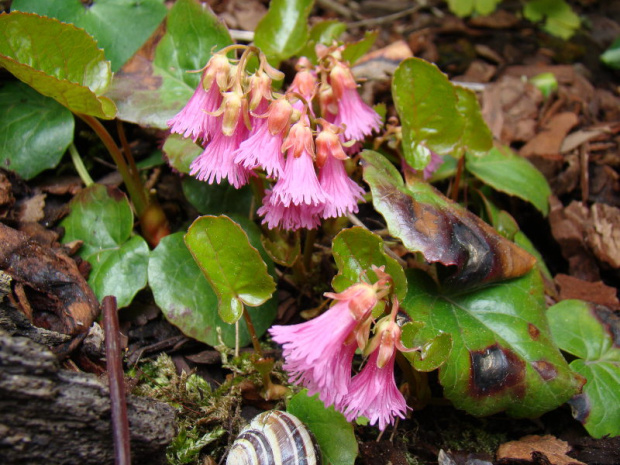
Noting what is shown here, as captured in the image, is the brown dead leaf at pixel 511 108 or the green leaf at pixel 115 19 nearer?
the green leaf at pixel 115 19

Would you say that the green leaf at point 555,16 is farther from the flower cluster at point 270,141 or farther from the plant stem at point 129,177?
the plant stem at point 129,177

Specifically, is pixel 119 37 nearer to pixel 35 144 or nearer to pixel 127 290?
pixel 35 144

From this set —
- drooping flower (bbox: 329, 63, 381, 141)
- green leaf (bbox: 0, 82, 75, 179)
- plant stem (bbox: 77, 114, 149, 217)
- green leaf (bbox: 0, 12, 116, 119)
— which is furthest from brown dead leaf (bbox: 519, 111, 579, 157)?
green leaf (bbox: 0, 82, 75, 179)

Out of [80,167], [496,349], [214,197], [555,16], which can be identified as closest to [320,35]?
[214,197]

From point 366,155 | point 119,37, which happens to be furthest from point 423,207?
point 119,37

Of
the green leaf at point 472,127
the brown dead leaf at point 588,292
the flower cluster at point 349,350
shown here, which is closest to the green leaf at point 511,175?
the green leaf at point 472,127

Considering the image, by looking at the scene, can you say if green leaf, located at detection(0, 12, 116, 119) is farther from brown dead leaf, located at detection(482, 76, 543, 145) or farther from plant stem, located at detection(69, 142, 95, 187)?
brown dead leaf, located at detection(482, 76, 543, 145)

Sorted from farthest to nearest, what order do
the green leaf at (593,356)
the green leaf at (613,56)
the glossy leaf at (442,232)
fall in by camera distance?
the green leaf at (613,56) < the green leaf at (593,356) < the glossy leaf at (442,232)
